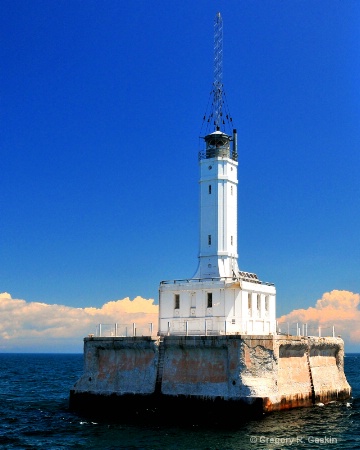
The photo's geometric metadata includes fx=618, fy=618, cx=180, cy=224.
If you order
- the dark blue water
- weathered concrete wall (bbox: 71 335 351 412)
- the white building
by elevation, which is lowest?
the dark blue water

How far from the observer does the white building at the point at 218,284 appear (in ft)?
141

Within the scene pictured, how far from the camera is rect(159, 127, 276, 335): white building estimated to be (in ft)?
141

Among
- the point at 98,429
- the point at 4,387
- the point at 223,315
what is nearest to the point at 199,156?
the point at 223,315

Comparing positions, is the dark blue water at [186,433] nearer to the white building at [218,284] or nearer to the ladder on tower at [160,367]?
the ladder on tower at [160,367]

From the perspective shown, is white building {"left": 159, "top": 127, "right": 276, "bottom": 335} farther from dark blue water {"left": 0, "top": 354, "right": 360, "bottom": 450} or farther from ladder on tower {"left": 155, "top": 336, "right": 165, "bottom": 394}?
dark blue water {"left": 0, "top": 354, "right": 360, "bottom": 450}

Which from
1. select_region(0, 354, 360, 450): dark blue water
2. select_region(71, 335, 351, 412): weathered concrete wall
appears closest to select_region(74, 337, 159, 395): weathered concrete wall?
select_region(71, 335, 351, 412): weathered concrete wall

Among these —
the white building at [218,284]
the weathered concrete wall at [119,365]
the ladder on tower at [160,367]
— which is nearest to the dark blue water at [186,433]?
the weathered concrete wall at [119,365]

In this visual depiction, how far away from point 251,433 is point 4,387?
39.8 meters

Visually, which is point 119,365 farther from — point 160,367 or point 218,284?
point 218,284

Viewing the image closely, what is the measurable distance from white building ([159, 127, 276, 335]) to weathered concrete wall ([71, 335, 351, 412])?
2527mm

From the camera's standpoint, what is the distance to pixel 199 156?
49.4 meters

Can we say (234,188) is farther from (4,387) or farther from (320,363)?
(4,387)

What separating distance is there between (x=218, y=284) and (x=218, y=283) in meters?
0.07

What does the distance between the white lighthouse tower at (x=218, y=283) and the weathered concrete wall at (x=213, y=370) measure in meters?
2.42
